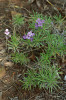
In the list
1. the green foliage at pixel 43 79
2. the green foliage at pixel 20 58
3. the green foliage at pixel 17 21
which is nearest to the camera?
the green foliage at pixel 43 79

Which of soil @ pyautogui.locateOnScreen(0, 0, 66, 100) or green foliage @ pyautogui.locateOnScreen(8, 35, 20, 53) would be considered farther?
green foliage @ pyautogui.locateOnScreen(8, 35, 20, 53)

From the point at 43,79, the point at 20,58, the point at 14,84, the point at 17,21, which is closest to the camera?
the point at 43,79

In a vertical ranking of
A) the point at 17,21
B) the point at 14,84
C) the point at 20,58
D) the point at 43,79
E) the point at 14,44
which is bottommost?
the point at 14,84

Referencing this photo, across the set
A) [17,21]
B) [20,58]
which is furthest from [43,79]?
[17,21]

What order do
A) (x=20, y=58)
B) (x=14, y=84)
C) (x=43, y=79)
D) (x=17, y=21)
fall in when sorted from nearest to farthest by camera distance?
1. (x=43, y=79)
2. (x=14, y=84)
3. (x=20, y=58)
4. (x=17, y=21)

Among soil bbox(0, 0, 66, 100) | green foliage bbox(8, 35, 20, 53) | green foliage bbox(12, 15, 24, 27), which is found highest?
green foliage bbox(12, 15, 24, 27)

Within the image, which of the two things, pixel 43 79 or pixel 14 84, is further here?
pixel 14 84

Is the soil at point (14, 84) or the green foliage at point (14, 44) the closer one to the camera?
the soil at point (14, 84)

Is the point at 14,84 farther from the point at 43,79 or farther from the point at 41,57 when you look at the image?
the point at 41,57

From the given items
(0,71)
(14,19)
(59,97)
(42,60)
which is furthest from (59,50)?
(14,19)

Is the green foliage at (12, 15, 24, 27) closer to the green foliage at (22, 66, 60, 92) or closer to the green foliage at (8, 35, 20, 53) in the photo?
the green foliage at (8, 35, 20, 53)

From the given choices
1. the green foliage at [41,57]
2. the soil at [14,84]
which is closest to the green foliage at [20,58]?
the green foliage at [41,57]

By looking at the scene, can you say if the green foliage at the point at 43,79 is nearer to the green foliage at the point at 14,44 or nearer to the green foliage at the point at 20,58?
the green foliage at the point at 20,58

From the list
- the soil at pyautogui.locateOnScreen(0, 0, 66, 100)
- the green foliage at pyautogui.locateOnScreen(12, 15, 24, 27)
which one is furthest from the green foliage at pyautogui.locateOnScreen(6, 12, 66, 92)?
the green foliage at pyautogui.locateOnScreen(12, 15, 24, 27)
